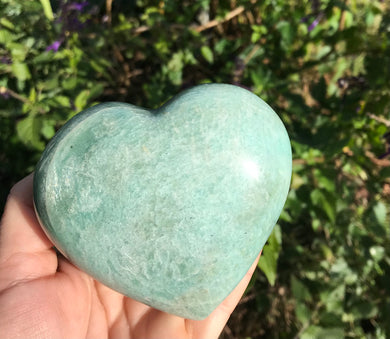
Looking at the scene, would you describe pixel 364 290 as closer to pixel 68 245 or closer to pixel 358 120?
pixel 358 120

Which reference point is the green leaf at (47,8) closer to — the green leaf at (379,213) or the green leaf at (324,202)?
the green leaf at (324,202)

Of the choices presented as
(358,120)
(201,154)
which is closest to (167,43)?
(358,120)

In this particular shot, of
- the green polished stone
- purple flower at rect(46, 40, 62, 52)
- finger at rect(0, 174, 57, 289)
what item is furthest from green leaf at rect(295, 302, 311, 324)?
purple flower at rect(46, 40, 62, 52)

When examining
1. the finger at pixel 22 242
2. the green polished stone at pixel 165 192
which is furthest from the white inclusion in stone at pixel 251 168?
the finger at pixel 22 242

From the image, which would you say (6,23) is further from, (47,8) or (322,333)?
(322,333)

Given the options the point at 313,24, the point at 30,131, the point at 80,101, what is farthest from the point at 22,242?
the point at 313,24

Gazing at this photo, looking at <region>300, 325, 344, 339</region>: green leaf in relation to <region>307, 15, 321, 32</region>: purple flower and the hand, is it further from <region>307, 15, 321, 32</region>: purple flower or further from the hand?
<region>307, 15, 321, 32</region>: purple flower
